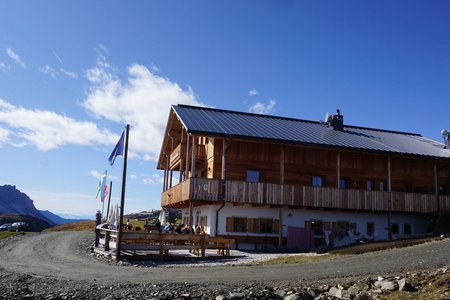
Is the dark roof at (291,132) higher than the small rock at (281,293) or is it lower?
higher

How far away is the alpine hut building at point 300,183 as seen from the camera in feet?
95.0

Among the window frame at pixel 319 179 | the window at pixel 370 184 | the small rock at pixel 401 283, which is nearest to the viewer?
the small rock at pixel 401 283

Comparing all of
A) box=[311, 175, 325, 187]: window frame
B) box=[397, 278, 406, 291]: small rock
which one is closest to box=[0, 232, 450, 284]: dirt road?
box=[397, 278, 406, 291]: small rock

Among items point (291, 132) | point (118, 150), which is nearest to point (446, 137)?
point (291, 132)

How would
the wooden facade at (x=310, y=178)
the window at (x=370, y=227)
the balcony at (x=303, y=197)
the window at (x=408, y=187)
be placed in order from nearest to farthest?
the balcony at (x=303, y=197), the wooden facade at (x=310, y=178), the window at (x=370, y=227), the window at (x=408, y=187)

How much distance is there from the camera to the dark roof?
29453mm

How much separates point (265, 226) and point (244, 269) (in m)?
12.4

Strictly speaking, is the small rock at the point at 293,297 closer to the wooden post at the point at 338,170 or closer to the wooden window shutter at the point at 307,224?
the wooden window shutter at the point at 307,224

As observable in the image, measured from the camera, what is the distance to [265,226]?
29984 mm

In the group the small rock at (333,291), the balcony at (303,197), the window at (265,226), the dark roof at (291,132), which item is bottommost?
the small rock at (333,291)

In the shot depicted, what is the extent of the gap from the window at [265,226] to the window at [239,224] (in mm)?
1038

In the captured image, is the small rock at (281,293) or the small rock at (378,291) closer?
the small rock at (378,291)

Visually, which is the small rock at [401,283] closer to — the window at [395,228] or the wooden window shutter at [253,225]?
the wooden window shutter at [253,225]

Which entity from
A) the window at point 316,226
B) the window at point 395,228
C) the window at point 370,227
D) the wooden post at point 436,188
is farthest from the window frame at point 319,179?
the wooden post at point 436,188
